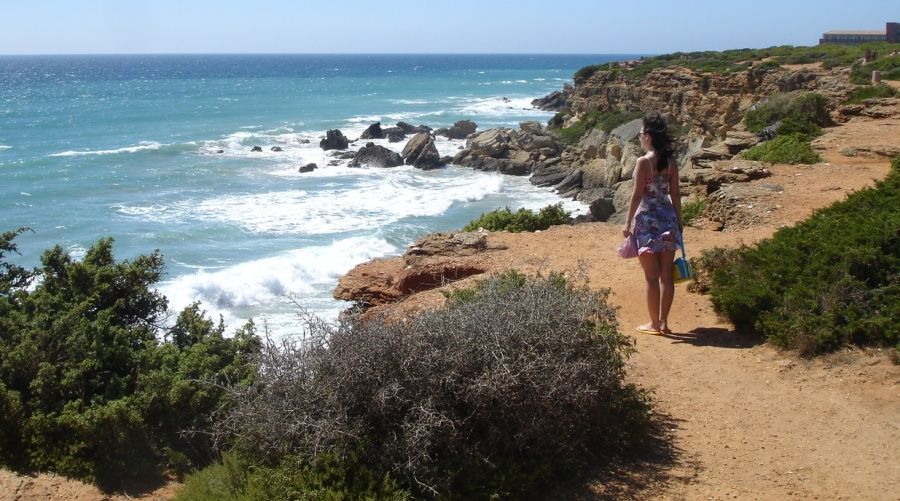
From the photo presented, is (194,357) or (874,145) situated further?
(874,145)

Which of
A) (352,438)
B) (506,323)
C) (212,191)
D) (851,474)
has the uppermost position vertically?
(506,323)

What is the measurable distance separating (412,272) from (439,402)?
5574 mm

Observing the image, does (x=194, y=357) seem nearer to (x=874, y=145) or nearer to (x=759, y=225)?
(x=759, y=225)

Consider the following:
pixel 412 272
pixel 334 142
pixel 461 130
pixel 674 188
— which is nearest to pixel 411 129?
pixel 461 130

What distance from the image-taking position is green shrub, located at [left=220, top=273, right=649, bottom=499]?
4.22 meters

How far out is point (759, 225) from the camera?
440 inches

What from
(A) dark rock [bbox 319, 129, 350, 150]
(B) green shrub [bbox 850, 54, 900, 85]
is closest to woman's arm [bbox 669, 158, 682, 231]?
(B) green shrub [bbox 850, 54, 900, 85]

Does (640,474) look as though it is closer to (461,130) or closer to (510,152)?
(510,152)

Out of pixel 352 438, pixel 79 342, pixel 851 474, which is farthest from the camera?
pixel 79 342

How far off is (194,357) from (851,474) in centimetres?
502

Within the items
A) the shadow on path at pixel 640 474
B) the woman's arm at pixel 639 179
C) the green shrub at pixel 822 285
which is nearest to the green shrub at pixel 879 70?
the green shrub at pixel 822 285

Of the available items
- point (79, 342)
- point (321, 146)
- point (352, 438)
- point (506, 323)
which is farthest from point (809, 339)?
point (321, 146)

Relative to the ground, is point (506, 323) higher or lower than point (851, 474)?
higher

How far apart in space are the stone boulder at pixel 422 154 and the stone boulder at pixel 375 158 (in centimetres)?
63
